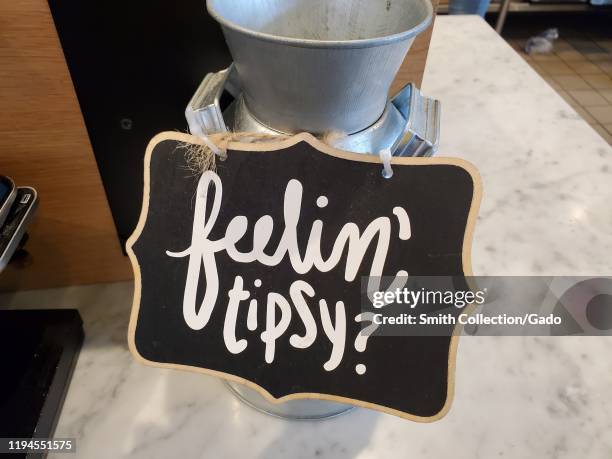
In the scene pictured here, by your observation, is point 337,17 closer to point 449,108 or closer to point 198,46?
point 198,46

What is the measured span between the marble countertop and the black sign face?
0.12 metres

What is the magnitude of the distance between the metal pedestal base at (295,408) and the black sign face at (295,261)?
98mm

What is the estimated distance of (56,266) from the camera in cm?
54

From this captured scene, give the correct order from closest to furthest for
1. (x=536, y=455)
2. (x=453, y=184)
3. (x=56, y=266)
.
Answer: (x=453, y=184) → (x=536, y=455) → (x=56, y=266)

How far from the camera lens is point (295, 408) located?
0.44 meters

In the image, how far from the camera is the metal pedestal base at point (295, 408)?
442 millimetres

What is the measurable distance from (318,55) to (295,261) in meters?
0.14

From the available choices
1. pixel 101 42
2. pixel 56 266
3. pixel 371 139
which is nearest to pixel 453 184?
pixel 371 139

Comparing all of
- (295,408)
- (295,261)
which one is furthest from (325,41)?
(295,408)

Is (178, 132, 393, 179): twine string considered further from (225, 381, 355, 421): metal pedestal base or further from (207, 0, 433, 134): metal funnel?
(225, 381, 355, 421): metal pedestal base

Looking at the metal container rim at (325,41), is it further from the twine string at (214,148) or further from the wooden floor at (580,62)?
the wooden floor at (580,62)

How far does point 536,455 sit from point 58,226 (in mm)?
518

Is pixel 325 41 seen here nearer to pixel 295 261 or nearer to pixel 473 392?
Answer: pixel 295 261

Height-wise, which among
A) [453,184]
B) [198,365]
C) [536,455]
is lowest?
[536,455]
